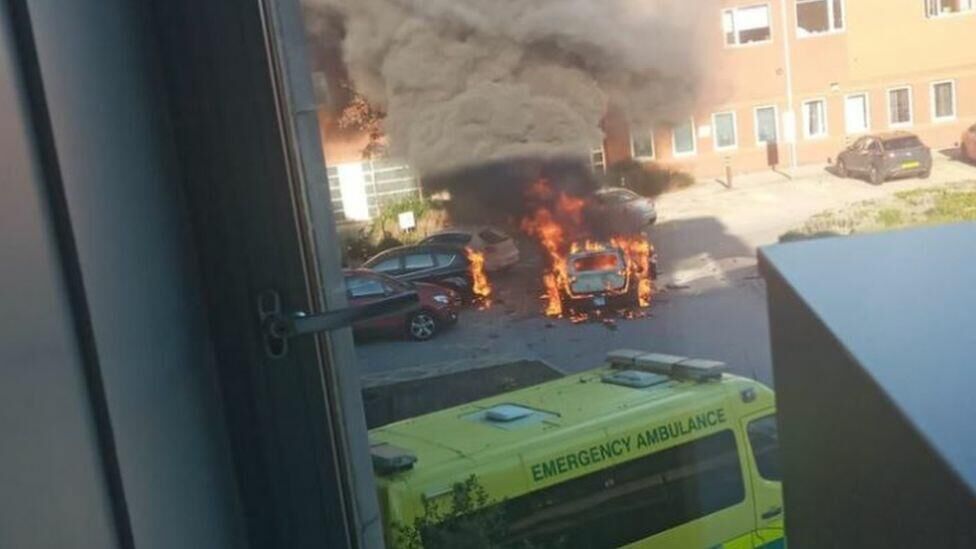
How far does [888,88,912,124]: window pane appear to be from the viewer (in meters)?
1.21

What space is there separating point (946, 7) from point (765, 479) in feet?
1.74

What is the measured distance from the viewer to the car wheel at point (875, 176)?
3.95ft

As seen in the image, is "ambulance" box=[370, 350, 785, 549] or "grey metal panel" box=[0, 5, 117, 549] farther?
"ambulance" box=[370, 350, 785, 549]

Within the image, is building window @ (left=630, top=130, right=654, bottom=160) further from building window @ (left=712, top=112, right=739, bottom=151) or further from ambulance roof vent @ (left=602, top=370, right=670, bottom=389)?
ambulance roof vent @ (left=602, top=370, right=670, bottom=389)

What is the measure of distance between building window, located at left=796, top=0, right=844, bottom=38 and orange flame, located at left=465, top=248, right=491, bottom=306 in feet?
1.31

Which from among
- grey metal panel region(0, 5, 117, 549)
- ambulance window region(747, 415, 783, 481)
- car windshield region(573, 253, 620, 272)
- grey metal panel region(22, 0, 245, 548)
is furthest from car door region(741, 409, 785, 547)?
grey metal panel region(0, 5, 117, 549)

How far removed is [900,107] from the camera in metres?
1.22

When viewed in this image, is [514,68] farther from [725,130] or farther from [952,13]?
[952,13]

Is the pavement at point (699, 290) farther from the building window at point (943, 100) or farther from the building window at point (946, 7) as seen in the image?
the building window at point (946, 7)

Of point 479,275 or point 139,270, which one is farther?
point 479,275

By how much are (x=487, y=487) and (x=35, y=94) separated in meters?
0.59

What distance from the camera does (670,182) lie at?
4.05ft

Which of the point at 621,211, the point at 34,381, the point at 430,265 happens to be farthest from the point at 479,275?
the point at 34,381

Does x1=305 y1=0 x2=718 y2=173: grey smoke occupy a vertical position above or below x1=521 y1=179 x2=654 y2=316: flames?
above
